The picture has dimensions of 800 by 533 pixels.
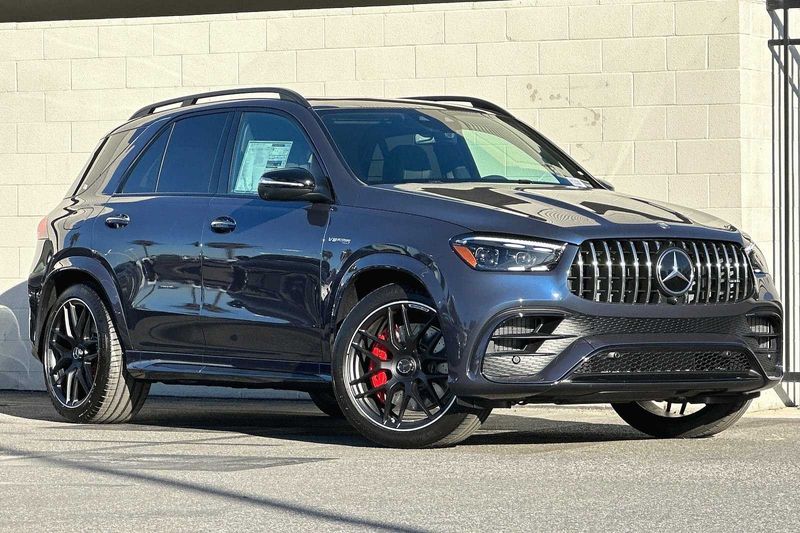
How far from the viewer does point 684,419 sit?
8.88 metres

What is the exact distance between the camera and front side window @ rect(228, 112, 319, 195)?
29.2 feet

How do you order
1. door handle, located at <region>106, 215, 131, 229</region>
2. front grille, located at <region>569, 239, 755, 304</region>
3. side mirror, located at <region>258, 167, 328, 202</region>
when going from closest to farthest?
front grille, located at <region>569, 239, 755, 304</region> < side mirror, located at <region>258, 167, 328, 202</region> < door handle, located at <region>106, 215, 131, 229</region>

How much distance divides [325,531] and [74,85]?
862 centimetres

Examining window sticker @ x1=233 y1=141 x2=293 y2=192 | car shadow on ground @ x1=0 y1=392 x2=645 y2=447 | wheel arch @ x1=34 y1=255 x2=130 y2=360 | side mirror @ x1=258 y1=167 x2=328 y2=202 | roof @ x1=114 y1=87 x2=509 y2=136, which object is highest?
roof @ x1=114 y1=87 x2=509 y2=136

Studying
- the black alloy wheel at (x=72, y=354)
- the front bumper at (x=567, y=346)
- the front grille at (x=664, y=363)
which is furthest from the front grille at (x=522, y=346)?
the black alloy wheel at (x=72, y=354)

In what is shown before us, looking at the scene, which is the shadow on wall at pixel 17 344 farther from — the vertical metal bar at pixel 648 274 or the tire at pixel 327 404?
the vertical metal bar at pixel 648 274

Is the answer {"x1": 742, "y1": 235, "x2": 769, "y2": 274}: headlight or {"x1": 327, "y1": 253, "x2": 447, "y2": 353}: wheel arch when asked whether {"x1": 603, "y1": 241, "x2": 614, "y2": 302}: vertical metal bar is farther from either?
{"x1": 742, "y1": 235, "x2": 769, "y2": 274}: headlight

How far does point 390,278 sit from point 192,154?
1903 millimetres

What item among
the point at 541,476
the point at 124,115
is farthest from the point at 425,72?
the point at 541,476

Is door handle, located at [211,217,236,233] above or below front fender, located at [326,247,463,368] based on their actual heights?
above

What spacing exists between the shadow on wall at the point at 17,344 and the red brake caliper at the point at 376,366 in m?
6.14

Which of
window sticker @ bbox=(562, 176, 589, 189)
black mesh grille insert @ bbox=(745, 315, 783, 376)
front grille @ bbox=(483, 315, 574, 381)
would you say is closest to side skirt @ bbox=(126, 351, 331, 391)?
front grille @ bbox=(483, 315, 574, 381)

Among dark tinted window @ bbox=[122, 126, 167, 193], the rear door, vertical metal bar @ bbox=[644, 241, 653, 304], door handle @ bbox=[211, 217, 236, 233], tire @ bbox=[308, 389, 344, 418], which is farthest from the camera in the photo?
tire @ bbox=[308, 389, 344, 418]

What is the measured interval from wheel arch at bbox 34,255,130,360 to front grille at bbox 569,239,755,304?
3.13 meters
